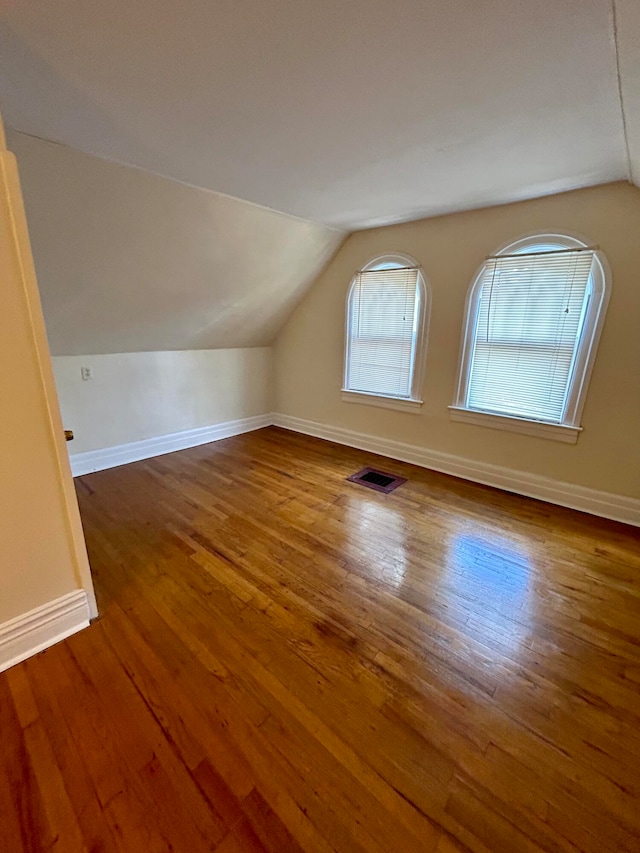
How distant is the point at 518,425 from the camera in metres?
2.96

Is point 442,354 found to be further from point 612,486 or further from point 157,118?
point 157,118

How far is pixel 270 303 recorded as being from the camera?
3883 mm

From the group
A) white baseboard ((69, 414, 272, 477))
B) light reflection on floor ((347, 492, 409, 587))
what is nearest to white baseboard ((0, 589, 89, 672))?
light reflection on floor ((347, 492, 409, 587))

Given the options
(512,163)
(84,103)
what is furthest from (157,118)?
(512,163)

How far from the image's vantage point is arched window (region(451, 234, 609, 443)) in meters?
2.55

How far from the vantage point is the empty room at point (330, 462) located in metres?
1.09

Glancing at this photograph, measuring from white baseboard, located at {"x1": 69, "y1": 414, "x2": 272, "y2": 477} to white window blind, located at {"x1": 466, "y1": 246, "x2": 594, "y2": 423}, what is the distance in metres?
2.80

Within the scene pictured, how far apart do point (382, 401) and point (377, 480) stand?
0.90 m

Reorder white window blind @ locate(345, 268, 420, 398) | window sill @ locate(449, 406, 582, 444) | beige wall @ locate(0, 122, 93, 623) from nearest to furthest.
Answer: beige wall @ locate(0, 122, 93, 623) < window sill @ locate(449, 406, 582, 444) < white window blind @ locate(345, 268, 420, 398)

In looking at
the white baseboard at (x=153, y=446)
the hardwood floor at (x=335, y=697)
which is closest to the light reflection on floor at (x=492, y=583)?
the hardwood floor at (x=335, y=697)

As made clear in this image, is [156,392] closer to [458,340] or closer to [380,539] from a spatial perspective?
[380,539]

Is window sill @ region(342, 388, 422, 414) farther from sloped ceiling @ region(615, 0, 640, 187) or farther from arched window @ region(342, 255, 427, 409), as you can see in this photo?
sloped ceiling @ region(615, 0, 640, 187)

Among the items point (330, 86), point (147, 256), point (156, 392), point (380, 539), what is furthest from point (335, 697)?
point (156, 392)

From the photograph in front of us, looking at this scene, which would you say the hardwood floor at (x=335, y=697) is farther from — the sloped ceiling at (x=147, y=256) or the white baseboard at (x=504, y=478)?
the sloped ceiling at (x=147, y=256)
